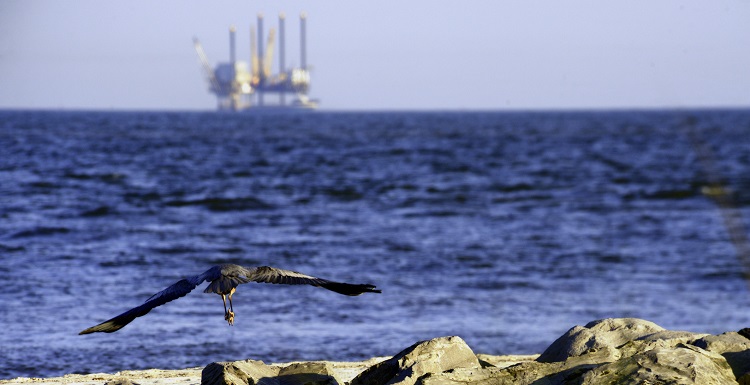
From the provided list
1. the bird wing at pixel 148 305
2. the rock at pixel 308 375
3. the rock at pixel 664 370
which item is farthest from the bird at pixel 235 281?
the rock at pixel 664 370

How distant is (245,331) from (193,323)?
503 mm

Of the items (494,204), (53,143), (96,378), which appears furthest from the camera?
(53,143)

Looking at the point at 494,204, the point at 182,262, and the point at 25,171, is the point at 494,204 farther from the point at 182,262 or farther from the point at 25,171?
the point at 25,171

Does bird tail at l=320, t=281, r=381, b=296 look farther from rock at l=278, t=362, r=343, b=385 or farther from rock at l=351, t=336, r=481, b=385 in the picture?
rock at l=278, t=362, r=343, b=385

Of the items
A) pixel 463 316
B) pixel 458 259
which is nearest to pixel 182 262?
pixel 458 259

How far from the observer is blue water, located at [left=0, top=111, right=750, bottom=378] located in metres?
8.02

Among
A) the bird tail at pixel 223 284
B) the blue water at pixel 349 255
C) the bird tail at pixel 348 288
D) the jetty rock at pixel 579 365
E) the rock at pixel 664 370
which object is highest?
Result: the bird tail at pixel 223 284

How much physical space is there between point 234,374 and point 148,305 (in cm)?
75

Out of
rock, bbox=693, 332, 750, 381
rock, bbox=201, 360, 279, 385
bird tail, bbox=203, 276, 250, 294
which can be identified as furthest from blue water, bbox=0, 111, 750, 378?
rock, bbox=201, 360, 279, 385

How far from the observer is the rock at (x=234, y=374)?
181 inches

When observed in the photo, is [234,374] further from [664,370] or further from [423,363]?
[664,370]

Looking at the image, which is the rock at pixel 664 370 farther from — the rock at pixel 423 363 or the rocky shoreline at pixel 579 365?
the rock at pixel 423 363

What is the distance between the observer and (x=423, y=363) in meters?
4.67

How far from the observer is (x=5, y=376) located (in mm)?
6645
